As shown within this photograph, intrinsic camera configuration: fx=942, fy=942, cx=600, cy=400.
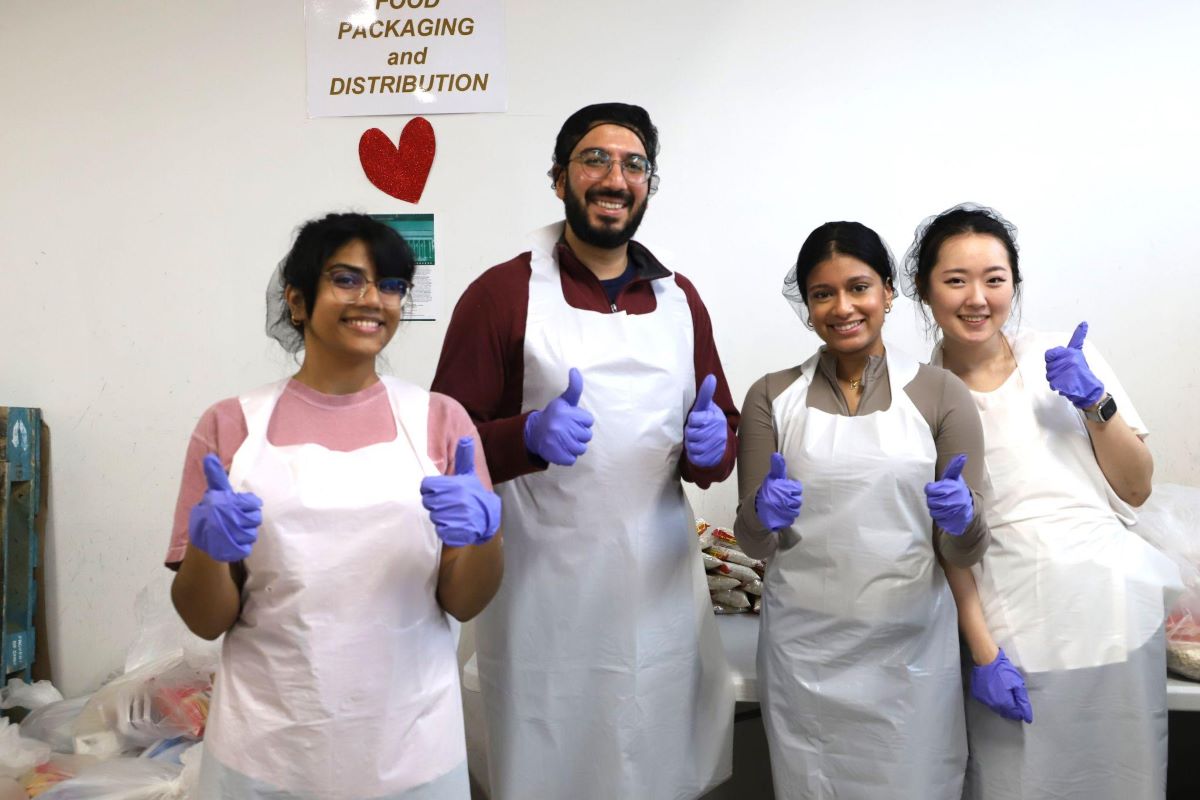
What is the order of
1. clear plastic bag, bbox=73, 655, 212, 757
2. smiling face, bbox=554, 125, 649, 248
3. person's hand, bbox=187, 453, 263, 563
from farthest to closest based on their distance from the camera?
1. clear plastic bag, bbox=73, 655, 212, 757
2. smiling face, bbox=554, 125, 649, 248
3. person's hand, bbox=187, 453, 263, 563

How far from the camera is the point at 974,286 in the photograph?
70.2 inches

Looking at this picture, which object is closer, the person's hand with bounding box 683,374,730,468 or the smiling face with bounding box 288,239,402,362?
the smiling face with bounding box 288,239,402,362

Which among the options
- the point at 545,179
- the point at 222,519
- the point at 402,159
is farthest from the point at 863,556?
the point at 402,159

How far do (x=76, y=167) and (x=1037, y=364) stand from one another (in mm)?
2739

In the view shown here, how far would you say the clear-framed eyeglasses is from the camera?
1.71 meters

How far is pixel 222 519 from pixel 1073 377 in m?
1.44

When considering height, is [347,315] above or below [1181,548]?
above

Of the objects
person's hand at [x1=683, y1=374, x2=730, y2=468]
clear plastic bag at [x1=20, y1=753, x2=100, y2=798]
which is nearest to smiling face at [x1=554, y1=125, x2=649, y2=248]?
person's hand at [x1=683, y1=374, x2=730, y2=468]

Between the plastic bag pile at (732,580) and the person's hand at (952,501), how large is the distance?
0.81 meters

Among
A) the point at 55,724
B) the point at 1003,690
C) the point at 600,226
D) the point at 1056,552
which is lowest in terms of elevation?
the point at 55,724

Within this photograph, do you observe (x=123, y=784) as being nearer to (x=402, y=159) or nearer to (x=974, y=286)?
(x=402, y=159)

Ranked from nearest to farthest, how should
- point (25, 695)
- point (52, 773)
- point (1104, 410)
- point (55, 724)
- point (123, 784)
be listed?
point (1104, 410), point (123, 784), point (52, 773), point (55, 724), point (25, 695)

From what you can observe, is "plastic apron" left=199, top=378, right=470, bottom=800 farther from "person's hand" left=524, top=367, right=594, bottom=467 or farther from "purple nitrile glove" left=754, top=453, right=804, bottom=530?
"purple nitrile glove" left=754, top=453, right=804, bottom=530

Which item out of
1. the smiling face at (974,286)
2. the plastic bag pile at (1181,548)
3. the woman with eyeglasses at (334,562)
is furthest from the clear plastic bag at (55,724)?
the plastic bag pile at (1181,548)
